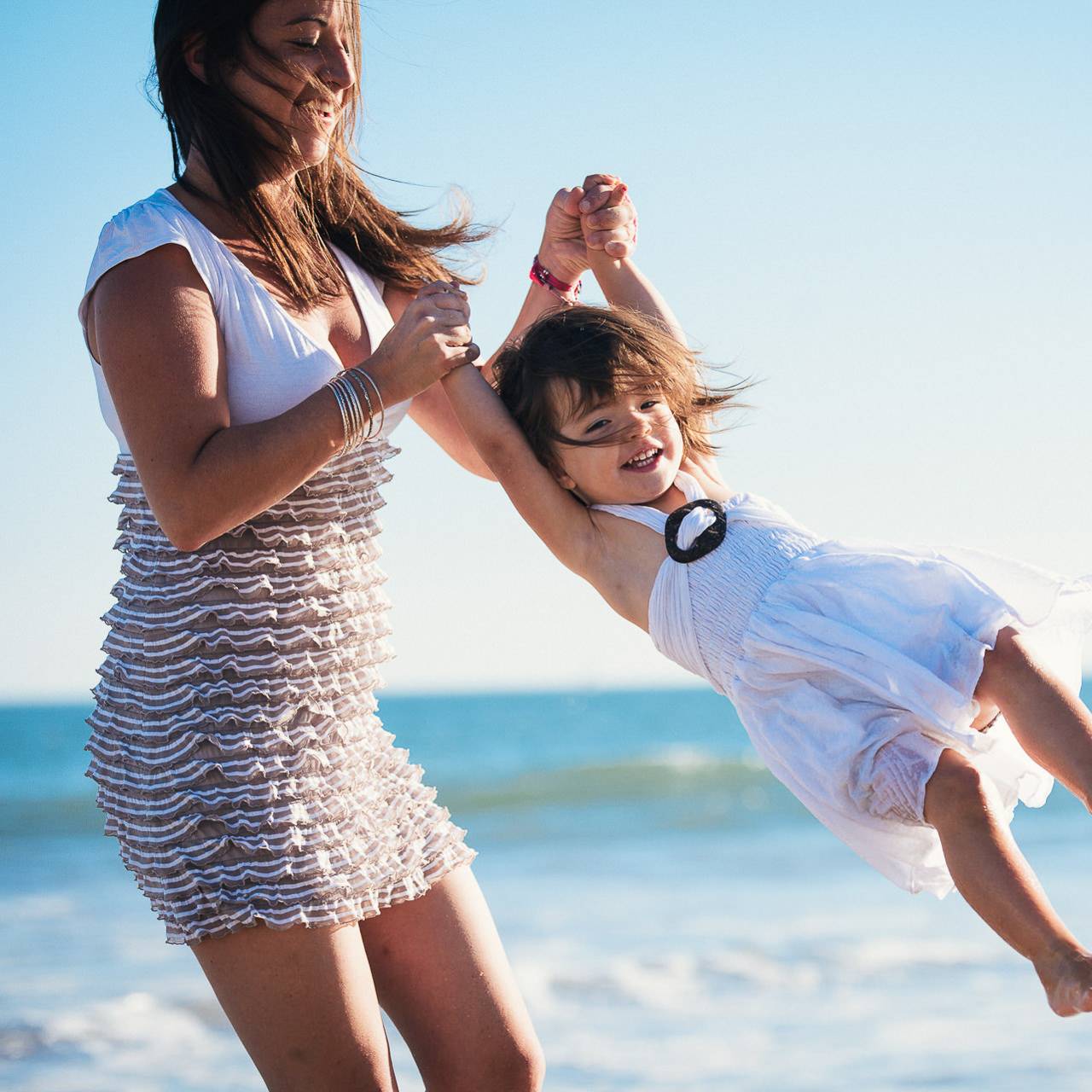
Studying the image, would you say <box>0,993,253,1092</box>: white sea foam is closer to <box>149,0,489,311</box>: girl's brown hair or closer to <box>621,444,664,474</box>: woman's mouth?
<box>621,444,664,474</box>: woman's mouth

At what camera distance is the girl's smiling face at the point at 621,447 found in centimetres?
262

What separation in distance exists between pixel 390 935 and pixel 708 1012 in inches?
182

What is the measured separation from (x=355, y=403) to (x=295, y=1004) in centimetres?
88

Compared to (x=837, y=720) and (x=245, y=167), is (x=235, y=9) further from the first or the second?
(x=837, y=720)

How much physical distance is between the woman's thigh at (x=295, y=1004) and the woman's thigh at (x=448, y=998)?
0.66 feet

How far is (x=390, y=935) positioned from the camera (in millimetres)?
2238

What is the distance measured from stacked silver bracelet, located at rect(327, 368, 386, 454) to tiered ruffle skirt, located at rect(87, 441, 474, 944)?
17 centimetres

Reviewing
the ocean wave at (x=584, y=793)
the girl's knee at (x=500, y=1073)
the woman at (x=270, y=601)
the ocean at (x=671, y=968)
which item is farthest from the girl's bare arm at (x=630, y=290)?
the ocean wave at (x=584, y=793)

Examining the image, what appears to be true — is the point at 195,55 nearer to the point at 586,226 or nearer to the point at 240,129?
the point at 240,129

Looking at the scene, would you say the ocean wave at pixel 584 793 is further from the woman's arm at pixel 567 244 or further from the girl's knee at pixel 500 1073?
the girl's knee at pixel 500 1073

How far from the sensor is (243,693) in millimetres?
2064

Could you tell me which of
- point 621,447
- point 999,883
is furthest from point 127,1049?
point 999,883

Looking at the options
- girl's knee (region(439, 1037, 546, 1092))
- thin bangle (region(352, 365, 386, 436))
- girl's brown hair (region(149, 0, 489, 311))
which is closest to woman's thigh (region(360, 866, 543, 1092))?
girl's knee (region(439, 1037, 546, 1092))

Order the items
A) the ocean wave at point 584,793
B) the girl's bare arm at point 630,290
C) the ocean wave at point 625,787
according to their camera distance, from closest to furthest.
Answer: the girl's bare arm at point 630,290, the ocean wave at point 584,793, the ocean wave at point 625,787
